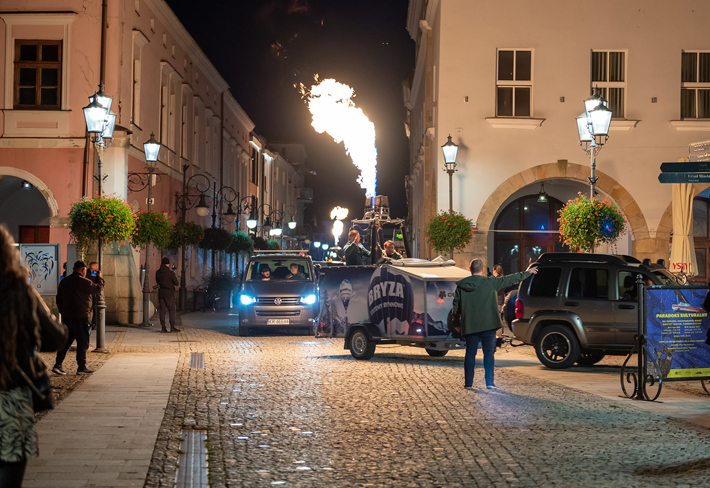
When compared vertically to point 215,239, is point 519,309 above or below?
below

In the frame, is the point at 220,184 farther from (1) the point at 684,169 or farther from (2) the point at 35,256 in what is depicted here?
(1) the point at 684,169

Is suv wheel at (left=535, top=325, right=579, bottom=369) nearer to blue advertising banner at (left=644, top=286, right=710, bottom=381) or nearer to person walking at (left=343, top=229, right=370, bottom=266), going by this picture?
blue advertising banner at (left=644, top=286, right=710, bottom=381)

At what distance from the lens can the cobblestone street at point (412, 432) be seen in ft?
22.1

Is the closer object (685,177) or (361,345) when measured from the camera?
(685,177)

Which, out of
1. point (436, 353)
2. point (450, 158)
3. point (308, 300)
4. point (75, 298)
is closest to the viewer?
point (75, 298)

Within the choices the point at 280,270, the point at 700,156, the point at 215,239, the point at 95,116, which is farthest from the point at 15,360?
the point at 215,239

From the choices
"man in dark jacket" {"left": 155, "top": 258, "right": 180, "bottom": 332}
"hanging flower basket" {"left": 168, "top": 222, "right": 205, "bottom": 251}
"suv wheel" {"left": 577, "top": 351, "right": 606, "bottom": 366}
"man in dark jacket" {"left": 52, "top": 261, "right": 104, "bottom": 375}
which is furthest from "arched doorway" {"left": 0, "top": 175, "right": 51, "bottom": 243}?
"suv wheel" {"left": 577, "top": 351, "right": 606, "bottom": 366}

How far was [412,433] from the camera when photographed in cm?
845

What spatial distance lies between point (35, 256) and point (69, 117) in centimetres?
850

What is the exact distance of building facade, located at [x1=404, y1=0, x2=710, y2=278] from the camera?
24734mm

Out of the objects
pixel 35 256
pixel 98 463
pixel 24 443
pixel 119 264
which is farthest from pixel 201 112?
pixel 24 443

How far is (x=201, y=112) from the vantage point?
40906mm

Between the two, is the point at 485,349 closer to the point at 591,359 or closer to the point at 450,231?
the point at 591,359

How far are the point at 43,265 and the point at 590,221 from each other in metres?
12.0
